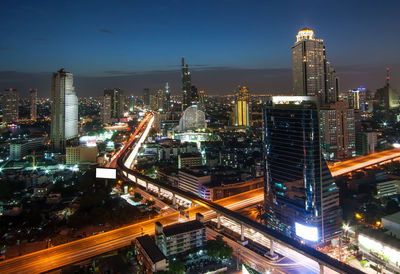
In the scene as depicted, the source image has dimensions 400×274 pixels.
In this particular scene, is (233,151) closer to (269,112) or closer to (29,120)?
(269,112)

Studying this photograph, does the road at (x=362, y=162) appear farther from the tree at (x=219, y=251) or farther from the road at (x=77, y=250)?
the tree at (x=219, y=251)

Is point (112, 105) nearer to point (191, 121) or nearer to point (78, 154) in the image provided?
point (191, 121)

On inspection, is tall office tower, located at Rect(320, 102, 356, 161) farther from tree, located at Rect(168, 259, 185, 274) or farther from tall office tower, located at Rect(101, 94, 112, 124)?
tall office tower, located at Rect(101, 94, 112, 124)

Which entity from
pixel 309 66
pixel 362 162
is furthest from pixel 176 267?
pixel 309 66

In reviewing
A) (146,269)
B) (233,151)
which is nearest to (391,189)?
(233,151)

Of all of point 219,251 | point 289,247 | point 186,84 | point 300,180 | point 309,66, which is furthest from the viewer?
point 186,84

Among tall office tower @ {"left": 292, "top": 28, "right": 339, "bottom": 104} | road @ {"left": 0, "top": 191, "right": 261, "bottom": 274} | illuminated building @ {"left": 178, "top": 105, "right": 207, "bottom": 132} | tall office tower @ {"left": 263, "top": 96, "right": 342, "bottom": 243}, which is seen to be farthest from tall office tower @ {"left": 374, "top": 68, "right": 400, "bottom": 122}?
road @ {"left": 0, "top": 191, "right": 261, "bottom": 274}

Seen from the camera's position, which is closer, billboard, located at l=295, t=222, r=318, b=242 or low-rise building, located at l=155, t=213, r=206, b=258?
low-rise building, located at l=155, t=213, r=206, b=258
